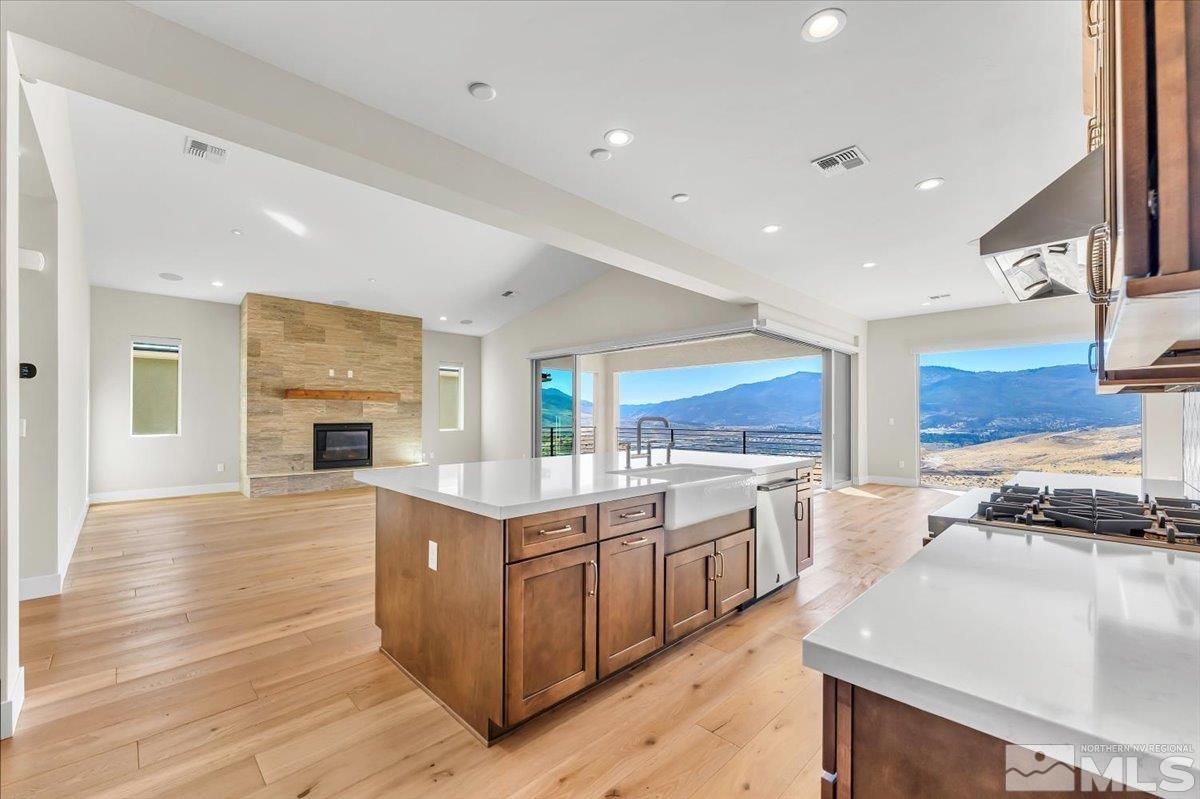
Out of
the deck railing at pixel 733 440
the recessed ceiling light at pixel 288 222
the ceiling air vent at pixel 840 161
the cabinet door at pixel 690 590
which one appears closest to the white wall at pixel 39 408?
the recessed ceiling light at pixel 288 222

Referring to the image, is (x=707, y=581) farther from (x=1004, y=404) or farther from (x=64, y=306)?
(x=1004, y=404)

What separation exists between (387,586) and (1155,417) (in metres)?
7.93

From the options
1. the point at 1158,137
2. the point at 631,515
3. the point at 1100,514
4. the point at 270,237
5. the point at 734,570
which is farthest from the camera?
the point at 270,237

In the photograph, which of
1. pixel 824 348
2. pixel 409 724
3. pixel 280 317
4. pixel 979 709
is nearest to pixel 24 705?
pixel 409 724

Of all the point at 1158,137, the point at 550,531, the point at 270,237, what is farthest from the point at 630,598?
the point at 270,237

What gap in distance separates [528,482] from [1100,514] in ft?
6.19

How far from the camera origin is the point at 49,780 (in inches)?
65.1

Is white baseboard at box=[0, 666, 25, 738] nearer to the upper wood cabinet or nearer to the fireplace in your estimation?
the upper wood cabinet

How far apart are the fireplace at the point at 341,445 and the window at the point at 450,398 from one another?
169 centimetres

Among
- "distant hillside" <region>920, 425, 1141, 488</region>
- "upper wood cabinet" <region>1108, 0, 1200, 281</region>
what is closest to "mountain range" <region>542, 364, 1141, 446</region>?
"distant hillside" <region>920, 425, 1141, 488</region>

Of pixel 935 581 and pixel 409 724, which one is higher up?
pixel 935 581

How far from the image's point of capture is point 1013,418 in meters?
7.94

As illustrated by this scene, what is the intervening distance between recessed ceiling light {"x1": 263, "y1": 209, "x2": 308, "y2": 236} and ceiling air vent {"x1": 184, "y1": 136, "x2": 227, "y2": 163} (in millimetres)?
932

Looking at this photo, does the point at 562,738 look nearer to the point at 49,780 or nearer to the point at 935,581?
the point at 935,581
